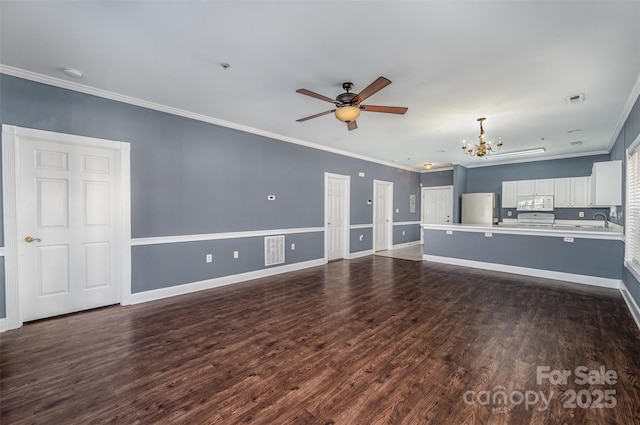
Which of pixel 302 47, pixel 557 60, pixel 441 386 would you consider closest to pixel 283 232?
pixel 302 47

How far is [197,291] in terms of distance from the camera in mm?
4285

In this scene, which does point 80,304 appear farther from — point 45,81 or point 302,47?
point 302,47

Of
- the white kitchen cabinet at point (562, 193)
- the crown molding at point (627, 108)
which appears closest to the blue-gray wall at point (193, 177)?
the crown molding at point (627, 108)

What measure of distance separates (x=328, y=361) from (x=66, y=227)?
11.4 feet

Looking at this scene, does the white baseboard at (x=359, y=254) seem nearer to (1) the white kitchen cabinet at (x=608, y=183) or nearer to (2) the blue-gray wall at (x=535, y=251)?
(2) the blue-gray wall at (x=535, y=251)

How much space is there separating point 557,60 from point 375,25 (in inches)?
77.6

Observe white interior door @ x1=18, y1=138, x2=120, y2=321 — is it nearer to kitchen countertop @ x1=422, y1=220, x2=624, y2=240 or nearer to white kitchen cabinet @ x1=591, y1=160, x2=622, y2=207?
kitchen countertop @ x1=422, y1=220, x2=624, y2=240

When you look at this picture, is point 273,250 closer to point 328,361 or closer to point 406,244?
point 328,361

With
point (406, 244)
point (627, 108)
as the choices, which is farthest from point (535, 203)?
point (627, 108)

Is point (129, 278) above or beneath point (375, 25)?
beneath

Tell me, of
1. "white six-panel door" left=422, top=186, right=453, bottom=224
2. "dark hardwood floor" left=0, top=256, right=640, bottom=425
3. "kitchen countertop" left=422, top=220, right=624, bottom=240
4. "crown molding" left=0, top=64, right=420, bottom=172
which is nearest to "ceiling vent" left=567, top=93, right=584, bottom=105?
"kitchen countertop" left=422, top=220, right=624, bottom=240

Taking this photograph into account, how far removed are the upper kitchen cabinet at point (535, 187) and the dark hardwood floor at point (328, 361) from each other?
434cm

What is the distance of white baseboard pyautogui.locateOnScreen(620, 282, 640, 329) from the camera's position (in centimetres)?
315

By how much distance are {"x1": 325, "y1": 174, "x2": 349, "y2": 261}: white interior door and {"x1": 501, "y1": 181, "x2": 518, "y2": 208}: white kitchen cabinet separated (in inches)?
192
